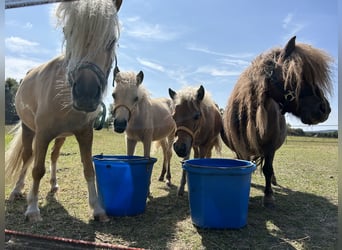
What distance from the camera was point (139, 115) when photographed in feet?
10.5

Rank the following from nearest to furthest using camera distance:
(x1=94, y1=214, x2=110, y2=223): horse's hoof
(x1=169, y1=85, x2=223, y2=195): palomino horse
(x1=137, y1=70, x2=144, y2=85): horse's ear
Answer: (x1=94, y1=214, x2=110, y2=223): horse's hoof
(x1=169, y1=85, x2=223, y2=195): palomino horse
(x1=137, y1=70, x2=144, y2=85): horse's ear

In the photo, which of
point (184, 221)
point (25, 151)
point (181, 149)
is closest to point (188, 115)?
point (181, 149)

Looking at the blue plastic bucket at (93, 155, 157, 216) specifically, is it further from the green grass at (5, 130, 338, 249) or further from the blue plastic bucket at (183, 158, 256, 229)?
the blue plastic bucket at (183, 158, 256, 229)

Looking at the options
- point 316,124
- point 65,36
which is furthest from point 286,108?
point 65,36

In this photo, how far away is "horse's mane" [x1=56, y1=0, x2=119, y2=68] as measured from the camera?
183 cm

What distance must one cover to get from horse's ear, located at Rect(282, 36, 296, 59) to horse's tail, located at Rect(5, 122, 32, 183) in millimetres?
2572

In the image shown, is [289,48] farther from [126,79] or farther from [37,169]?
[37,169]

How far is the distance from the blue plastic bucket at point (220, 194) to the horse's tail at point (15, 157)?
1780 mm

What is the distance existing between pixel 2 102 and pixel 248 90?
2.02m

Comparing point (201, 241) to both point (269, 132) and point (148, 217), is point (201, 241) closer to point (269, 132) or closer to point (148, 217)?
point (148, 217)

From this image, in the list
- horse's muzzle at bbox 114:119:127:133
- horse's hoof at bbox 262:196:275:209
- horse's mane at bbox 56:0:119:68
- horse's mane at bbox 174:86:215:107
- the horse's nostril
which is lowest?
horse's hoof at bbox 262:196:275:209

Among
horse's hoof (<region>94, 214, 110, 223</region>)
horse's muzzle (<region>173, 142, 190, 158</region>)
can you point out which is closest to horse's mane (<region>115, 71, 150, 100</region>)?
horse's muzzle (<region>173, 142, 190, 158</region>)

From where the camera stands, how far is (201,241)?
1953mm

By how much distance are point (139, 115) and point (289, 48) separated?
5.48 ft
